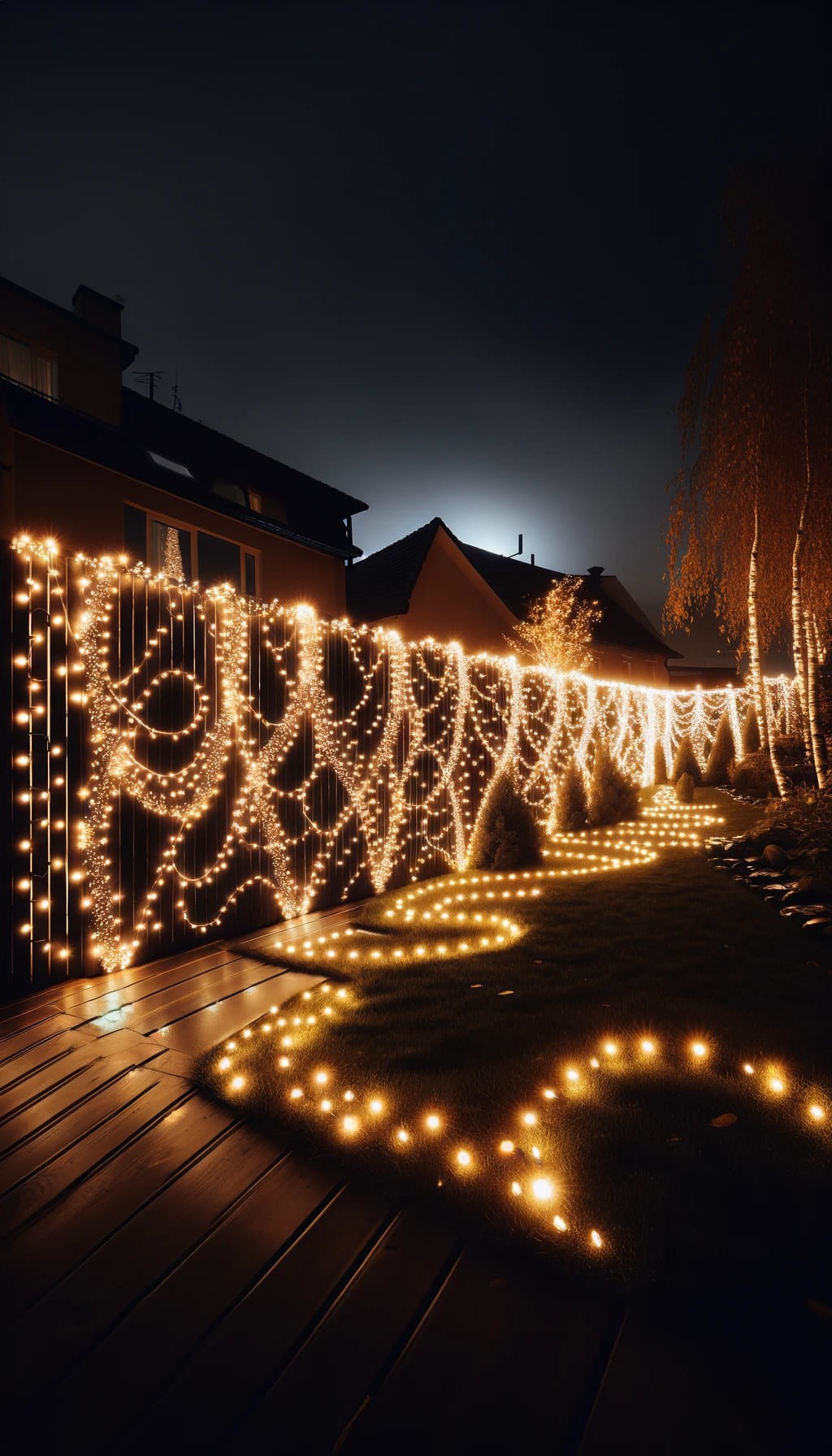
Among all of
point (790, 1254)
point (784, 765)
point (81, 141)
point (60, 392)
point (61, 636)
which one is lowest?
point (790, 1254)

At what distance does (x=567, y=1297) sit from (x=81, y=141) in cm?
1002

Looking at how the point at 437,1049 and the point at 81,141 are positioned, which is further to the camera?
the point at 81,141

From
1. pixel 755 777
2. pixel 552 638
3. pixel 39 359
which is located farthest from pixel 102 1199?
pixel 552 638

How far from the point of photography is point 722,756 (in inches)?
555

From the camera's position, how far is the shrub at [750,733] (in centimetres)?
1403

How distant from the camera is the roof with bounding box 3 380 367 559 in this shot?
9.25 m

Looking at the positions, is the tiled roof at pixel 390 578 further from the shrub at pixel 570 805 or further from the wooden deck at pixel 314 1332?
the wooden deck at pixel 314 1332

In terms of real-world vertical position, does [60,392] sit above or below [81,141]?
below

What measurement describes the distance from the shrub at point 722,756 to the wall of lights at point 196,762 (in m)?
9.26

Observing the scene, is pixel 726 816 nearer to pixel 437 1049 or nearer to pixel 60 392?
pixel 437 1049

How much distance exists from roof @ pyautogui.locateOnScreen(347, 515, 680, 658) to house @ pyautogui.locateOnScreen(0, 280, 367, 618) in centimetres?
131

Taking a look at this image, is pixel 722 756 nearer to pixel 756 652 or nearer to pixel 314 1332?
pixel 756 652

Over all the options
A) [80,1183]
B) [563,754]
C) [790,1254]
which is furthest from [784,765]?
[80,1183]

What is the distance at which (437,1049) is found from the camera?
268 cm
